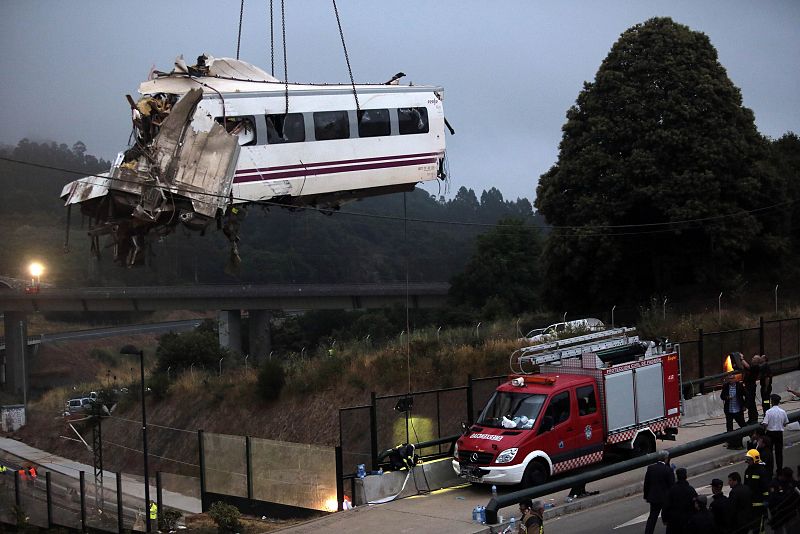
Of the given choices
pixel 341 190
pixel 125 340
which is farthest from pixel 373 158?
pixel 125 340

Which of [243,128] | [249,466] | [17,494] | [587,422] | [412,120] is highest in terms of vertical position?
[412,120]

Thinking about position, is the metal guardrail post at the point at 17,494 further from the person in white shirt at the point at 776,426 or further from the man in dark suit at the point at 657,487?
the person in white shirt at the point at 776,426

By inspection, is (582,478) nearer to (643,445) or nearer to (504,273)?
(643,445)

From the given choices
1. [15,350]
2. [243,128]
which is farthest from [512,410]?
[15,350]

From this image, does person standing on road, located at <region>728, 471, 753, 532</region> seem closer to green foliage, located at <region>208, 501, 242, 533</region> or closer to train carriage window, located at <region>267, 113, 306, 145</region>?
train carriage window, located at <region>267, 113, 306, 145</region>

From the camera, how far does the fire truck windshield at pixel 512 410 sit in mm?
18484

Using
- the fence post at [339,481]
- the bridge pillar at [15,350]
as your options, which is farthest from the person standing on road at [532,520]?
the bridge pillar at [15,350]

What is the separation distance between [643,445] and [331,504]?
6.97 meters

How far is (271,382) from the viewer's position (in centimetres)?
4366

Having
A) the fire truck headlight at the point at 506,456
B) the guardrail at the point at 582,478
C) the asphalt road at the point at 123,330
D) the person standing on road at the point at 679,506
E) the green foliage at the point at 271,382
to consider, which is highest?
the guardrail at the point at 582,478

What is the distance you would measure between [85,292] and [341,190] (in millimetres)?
70505

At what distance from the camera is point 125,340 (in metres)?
108

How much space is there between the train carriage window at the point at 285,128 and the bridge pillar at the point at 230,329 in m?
61.2

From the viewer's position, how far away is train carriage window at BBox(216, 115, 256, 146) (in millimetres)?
17859
